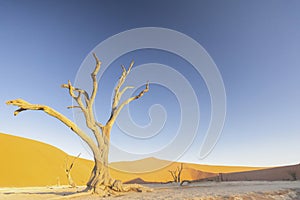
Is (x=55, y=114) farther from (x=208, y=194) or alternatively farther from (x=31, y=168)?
(x=31, y=168)

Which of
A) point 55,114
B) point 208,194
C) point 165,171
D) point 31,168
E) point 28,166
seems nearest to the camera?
point 208,194

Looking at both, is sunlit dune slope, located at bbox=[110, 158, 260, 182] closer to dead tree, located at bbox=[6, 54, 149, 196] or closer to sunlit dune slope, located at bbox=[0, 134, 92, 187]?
sunlit dune slope, located at bbox=[0, 134, 92, 187]

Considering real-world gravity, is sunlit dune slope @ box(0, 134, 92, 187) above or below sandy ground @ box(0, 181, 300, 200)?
above

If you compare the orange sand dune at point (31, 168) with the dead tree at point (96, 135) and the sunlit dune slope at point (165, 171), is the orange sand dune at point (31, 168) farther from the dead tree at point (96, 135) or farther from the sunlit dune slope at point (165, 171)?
the dead tree at point (96, 135)

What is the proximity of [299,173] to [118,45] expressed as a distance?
93.7 ft

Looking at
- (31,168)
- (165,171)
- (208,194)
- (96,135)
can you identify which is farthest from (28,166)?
(208,194)

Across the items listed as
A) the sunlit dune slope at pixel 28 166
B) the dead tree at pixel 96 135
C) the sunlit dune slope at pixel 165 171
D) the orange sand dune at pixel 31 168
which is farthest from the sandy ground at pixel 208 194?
the sunlit dune slope at pixel 165 171

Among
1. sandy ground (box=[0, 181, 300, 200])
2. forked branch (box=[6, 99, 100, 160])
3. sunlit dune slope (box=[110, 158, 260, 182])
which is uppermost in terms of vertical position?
sunlit dune slope (box=[110, 158, 260, 182])

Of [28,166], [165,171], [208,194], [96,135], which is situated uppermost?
[165,171]

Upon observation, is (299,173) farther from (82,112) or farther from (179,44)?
(82,112)

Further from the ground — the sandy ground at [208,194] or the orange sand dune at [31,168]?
the orange sand dune at [31,168]

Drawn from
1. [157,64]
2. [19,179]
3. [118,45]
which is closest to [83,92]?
[118,45]

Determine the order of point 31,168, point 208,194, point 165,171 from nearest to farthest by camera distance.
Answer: point 208,194, point 31,168, point 165,171

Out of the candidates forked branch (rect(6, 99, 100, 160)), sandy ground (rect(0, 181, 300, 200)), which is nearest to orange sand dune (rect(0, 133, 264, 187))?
sandy ground (rect(0, 181, 300, 200))
